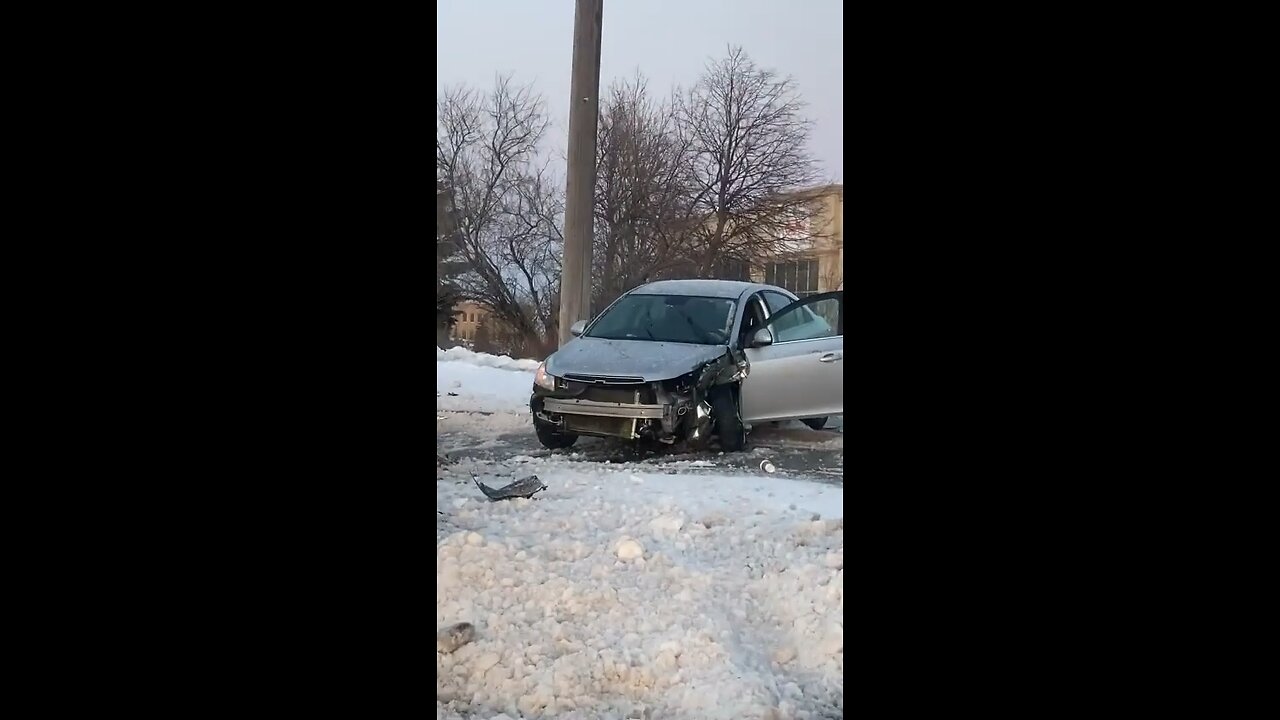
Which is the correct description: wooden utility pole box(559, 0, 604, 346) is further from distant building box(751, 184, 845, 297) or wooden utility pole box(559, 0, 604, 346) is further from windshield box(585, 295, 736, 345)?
distant building box(751, 184, 845, 297)

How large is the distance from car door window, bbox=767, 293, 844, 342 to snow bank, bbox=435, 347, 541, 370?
25.0 inches

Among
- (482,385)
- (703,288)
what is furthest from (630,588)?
(703,288)

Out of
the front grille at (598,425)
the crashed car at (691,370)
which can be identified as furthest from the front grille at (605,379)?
the front grille at (598,425)

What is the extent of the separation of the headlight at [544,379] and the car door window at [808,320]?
60cm

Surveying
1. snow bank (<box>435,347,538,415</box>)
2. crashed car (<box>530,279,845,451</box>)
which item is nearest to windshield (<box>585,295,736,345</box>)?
crashed car (<box>530,279,845,451</box>)

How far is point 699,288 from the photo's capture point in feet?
6.64

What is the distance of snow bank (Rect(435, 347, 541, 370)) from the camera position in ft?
6.03

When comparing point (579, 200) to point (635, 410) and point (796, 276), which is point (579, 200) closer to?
point (796, 276)

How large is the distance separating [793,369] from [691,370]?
0.96 feet
